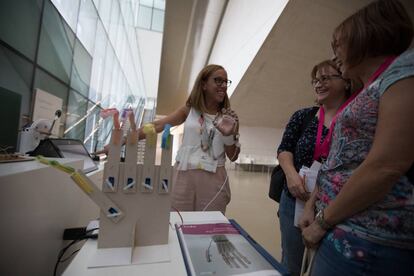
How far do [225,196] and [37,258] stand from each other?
2.45 ft

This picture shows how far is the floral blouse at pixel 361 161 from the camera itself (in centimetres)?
42

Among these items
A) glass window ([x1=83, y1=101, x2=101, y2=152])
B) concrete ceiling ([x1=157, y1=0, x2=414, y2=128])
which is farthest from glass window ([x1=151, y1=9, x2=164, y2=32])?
glass window ([x1=83, y1=101, x2=101, y2=152])

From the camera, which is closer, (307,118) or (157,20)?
(307,118)

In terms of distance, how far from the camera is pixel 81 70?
8.53ft

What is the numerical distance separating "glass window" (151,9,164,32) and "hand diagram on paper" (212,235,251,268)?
6.94 meters

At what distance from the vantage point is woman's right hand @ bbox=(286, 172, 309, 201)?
0.80 m

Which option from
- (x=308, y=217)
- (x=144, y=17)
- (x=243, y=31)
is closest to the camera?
(x=308, y=217)

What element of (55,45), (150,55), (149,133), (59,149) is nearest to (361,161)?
(149,133)

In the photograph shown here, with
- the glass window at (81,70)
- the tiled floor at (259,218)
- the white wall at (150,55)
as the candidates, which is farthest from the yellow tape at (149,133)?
the white wall at (150,55)

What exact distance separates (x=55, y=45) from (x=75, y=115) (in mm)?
884

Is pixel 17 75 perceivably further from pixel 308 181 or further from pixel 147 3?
pixel 147 3

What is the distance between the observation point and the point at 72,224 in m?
0.80

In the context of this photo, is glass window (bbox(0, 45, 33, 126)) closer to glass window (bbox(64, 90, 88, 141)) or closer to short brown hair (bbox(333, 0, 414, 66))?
glass window (bbox(64, 90, 88, 141))

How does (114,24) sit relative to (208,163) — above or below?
above
